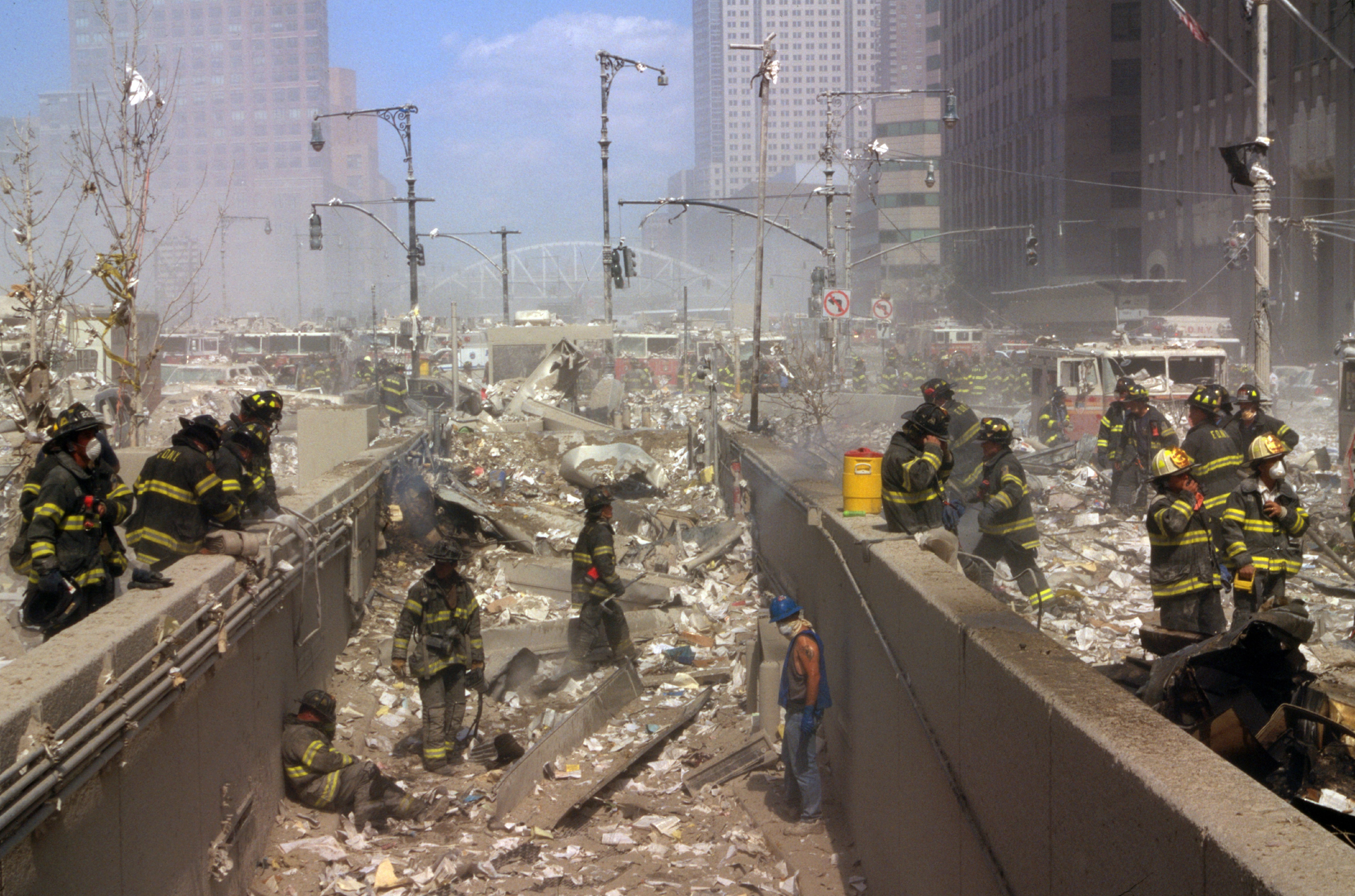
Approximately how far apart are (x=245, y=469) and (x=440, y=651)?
1807mm

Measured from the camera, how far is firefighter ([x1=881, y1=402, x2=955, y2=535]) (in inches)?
293

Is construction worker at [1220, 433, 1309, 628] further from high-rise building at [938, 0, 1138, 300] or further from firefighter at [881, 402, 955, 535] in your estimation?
high-rise building at [938, 0, 1138, 300]

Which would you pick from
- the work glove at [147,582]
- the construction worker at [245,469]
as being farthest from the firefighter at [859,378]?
the work glove at [147,582]

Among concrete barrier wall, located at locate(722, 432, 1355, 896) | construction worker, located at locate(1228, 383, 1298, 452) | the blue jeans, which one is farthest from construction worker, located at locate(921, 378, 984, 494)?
concrete barrier wall, located at locate(722, 432, 1355, 896)

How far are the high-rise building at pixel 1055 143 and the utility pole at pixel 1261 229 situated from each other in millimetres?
40094

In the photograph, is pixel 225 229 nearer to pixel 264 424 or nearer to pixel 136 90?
pixel 136 90

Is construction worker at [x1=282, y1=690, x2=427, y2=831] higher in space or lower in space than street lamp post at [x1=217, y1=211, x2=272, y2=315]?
lower

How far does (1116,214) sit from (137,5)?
5926 cm

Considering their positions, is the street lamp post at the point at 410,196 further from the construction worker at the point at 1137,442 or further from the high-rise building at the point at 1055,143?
the high-rise building at the point at 1055,143

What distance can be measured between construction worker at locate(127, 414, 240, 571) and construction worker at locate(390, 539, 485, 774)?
5.31ft

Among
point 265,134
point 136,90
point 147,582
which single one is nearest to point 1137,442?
point 147,582

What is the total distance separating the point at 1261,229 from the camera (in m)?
15.2

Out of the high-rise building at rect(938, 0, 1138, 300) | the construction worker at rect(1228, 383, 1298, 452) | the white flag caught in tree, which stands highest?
the high-rise building at rect(938, 0, 1138, 300)

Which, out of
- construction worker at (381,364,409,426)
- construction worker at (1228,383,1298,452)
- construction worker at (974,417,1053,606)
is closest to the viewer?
construction worker at (974,417,1053,606)
